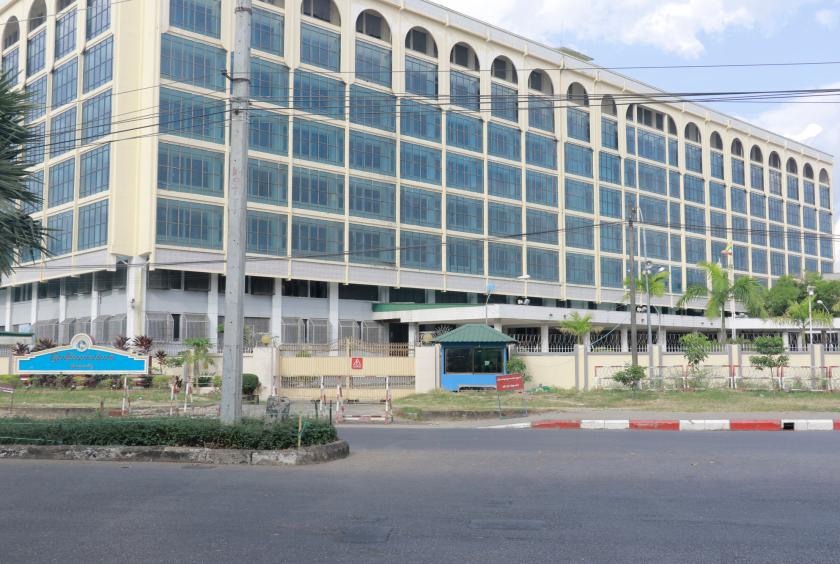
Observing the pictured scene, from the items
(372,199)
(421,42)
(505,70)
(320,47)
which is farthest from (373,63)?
(505,70)

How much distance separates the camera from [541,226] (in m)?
63.8

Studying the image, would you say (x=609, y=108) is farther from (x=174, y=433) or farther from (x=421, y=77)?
(x=174, y=433)

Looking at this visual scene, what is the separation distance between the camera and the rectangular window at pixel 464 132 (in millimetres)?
58562

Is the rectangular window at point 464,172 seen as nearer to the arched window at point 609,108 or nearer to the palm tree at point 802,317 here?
the arched window at point 609,108

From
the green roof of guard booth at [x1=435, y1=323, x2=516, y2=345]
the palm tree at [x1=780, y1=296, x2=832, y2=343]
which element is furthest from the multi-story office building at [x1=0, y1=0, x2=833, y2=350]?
the green roof of guard booth at [x1=435, y1=323, x2=516, y2=345]

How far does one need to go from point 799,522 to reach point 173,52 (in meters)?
44.6

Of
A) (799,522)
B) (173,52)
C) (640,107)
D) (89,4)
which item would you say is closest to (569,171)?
(640,107)

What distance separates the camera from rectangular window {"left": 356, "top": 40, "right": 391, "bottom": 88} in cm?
5394

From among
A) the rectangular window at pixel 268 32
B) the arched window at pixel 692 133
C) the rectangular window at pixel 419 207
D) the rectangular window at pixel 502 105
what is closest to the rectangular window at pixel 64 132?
the rectangular window at pixel 268 32

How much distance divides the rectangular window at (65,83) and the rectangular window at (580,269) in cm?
3873

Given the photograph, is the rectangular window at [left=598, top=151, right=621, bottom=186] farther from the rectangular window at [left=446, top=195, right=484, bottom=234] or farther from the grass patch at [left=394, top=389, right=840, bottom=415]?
the grass patch at [left=394, top=389, right=840, bottom=415]

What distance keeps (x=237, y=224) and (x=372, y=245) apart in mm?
40465

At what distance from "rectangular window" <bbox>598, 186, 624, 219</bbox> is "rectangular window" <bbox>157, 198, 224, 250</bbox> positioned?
34.9m

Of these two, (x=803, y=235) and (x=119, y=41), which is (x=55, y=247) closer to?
(x=119, y=41)
